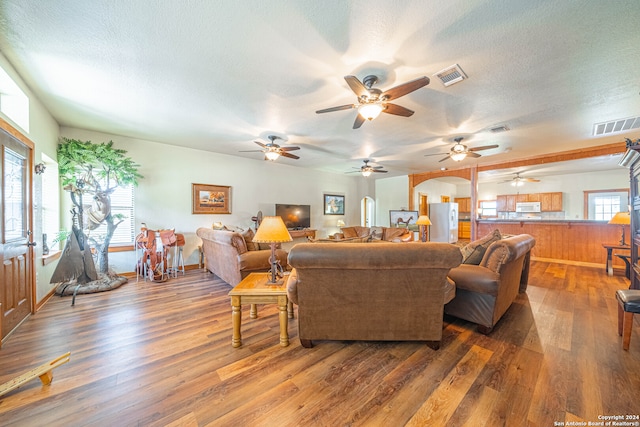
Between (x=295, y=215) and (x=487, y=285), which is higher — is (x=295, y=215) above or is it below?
above

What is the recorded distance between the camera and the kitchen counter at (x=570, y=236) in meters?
5.25

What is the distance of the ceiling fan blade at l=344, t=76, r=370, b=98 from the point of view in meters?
2.02

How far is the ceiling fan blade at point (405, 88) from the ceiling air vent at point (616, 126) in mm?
3624

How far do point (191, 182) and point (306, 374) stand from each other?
4761 mm

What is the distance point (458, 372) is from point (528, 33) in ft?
8.59

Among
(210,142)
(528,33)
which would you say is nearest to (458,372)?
(528,33)

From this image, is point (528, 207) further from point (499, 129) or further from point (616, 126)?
point (499, 129)

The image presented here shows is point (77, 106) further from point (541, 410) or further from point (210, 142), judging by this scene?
point (541, 410)

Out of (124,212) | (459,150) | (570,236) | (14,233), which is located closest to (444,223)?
(570,236)

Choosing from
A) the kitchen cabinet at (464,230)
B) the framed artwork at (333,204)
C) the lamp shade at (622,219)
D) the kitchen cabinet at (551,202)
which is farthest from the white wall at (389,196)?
the kitchen cabinet at (551,202)

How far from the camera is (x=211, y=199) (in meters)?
5.47

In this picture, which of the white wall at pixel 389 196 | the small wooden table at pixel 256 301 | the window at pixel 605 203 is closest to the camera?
the small wooden table at pixel 256 301

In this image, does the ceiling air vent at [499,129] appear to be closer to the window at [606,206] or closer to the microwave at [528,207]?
the microwave at [528,207]

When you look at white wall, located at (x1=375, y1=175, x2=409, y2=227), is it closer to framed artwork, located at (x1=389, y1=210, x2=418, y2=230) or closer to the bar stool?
framed artwork, located at (x1=389, y1=210, x2=418, y2=230)
